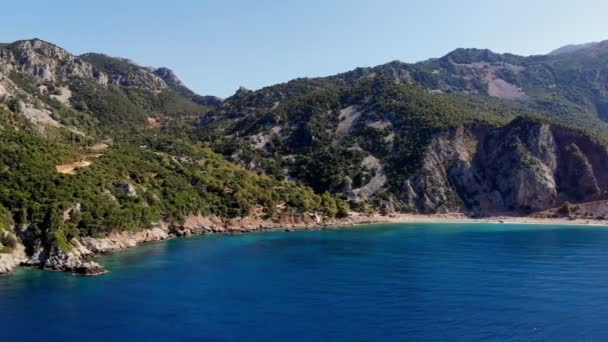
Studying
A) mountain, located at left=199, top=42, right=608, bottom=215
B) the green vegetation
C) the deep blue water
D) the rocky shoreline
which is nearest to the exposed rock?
the green vegetation

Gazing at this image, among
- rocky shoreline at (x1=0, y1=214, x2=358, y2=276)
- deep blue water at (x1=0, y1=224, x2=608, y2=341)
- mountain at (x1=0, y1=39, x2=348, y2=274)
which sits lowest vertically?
deep blue water at (x1=0, y1=224, x2=608, y2=341)

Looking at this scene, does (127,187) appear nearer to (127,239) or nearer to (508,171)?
(127,239)

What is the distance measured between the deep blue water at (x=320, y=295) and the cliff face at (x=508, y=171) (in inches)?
2437

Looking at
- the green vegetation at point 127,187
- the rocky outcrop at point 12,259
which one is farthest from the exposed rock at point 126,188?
the rocky outcrop at point 12,259

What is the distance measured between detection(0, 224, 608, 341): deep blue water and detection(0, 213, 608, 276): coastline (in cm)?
296

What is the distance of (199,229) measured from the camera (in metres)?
111

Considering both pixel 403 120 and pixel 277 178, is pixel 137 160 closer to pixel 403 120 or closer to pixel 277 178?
pixel 277 178

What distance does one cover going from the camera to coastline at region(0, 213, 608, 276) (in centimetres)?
6731

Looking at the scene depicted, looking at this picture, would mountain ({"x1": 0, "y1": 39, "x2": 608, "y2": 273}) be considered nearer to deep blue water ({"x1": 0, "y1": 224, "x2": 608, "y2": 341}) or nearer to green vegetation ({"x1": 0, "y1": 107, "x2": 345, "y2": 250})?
green vegetation ({"x1": 0, "y1": 107, "x2": 345, "y2": 250})

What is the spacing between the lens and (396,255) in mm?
82875

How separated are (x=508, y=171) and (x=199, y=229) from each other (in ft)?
299

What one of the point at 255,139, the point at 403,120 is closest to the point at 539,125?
the point at 403,120

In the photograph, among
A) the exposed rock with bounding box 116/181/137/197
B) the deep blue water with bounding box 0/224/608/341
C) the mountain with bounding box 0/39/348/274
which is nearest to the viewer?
the deep blue water with bounding box 0/224/608/341

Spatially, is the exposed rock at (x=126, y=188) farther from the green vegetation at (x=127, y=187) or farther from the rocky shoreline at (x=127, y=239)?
the rocky shoreline at (x=127, y=239)
